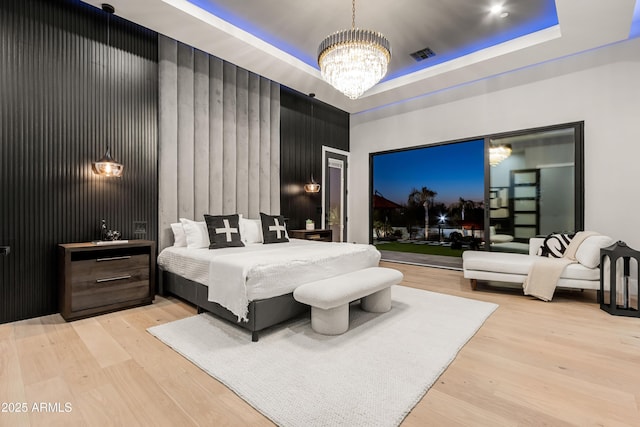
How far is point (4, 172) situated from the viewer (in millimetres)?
2744

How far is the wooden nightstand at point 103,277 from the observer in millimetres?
2805

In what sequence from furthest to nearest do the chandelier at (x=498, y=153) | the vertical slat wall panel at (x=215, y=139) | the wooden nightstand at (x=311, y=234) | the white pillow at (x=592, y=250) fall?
the wooden nightstand at (x=311, y=234)
the chandelier at (x=498, y=153)
the vertical slat wall panel at (x=215, y=139)
the white pillow at (x=592, y=250)

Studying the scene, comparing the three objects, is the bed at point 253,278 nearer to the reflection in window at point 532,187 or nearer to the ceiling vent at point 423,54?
the reflection in window at point 532,187

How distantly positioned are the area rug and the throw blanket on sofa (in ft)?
2.74

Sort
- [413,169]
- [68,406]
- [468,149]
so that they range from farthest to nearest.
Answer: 1. [413,169]
2. [468,149]
3. [68,406]

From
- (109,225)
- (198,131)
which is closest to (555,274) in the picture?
(198,131)

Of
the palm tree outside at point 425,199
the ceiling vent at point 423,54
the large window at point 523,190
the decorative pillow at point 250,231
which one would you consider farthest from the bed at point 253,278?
the palm tree outside at point 425,199

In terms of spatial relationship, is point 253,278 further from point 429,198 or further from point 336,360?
point 429,198

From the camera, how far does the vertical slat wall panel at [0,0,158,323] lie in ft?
9.19

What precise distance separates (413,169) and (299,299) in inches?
302

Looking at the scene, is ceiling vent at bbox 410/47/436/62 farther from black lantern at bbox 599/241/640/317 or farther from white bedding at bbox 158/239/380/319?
black lantern at bbox 599/241/640/317

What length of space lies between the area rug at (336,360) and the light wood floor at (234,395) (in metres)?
0.09

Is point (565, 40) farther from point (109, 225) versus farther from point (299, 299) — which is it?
point (109, 225)

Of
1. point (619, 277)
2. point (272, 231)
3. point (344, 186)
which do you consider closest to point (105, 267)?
point (272, 231)
